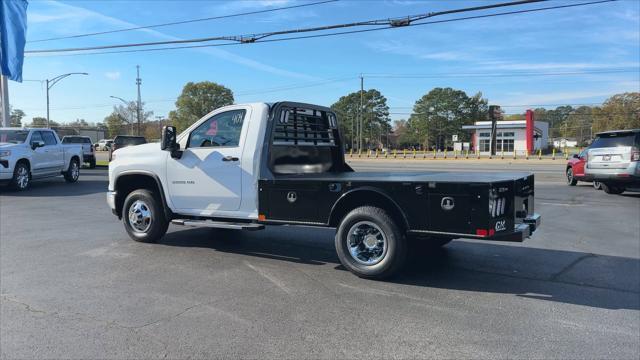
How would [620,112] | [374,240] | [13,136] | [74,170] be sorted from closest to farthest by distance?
[374,240], [13,136], [74,170], [620,112]

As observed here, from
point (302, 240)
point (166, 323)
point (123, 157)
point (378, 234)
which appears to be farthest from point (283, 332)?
point (123, 157)

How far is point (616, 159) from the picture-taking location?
13.6 m

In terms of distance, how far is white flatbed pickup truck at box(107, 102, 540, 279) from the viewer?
16.4ft

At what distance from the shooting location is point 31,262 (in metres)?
6.40

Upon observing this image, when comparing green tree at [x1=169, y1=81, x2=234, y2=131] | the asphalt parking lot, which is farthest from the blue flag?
green tree at [x1=169, y1=81, x2=234, y2=131]

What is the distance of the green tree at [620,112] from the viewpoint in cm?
7900

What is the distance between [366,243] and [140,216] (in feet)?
12.4

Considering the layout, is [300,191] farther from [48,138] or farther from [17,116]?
[17,116]

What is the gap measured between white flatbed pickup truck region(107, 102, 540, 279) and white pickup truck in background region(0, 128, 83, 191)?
28.4 feet

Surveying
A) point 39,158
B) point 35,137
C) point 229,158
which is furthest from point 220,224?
point 35,137

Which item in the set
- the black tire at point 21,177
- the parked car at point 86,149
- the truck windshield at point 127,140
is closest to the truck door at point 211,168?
the black tire at point 21,177

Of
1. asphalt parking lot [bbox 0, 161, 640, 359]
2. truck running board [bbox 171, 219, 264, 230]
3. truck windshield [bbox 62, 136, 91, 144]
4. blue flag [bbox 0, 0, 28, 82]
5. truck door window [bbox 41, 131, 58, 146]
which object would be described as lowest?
asphalt parking lot [bbox 0, 161, 640, 359]

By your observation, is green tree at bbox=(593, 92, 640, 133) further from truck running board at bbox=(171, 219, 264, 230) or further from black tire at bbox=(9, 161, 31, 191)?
truck running board at bbox=(171, 219, 264, 230)

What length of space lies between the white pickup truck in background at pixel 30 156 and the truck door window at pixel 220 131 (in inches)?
399
